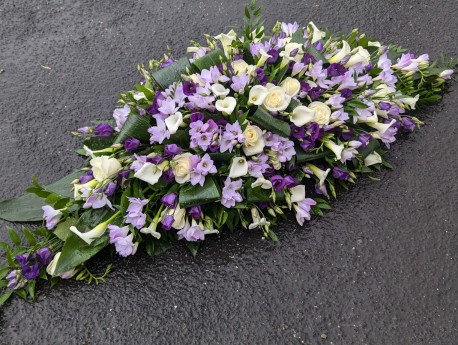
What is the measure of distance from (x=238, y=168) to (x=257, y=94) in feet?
1.03

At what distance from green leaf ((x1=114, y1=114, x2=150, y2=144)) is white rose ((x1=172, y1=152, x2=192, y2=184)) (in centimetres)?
21

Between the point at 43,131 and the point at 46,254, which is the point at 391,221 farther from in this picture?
the point at 43,131

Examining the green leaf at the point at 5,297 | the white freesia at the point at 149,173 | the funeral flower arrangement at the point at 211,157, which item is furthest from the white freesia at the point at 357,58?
the green leaf at the point at 5,297

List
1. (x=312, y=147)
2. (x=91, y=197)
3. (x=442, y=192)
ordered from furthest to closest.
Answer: (x=442, y=192) < (x=312, y=147) < (x=91, y=197)

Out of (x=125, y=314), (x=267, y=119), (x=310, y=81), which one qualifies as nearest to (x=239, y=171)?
(x=267, y=119)

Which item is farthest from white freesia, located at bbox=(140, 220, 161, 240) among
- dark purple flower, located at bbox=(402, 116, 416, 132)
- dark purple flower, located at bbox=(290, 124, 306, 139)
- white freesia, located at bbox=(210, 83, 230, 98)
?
dark purple flower, located at bbox=(402, 116, 416, 132)

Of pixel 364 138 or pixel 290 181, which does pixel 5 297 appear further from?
pixel 364 138

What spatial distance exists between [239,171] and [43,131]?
3.62ft

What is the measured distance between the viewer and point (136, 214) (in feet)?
6.15

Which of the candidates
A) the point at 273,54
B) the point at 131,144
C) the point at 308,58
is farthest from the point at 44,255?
the point at 308,58

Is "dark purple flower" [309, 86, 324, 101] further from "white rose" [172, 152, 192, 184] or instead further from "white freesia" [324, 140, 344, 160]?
"white rose" [172, 152, 192, 184]

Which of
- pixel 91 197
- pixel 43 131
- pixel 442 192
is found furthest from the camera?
pixel 43 131

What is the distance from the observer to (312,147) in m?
2.10

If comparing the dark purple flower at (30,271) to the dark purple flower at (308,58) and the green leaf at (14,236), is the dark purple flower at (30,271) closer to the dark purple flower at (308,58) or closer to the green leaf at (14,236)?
the green leaf at (14,236)
